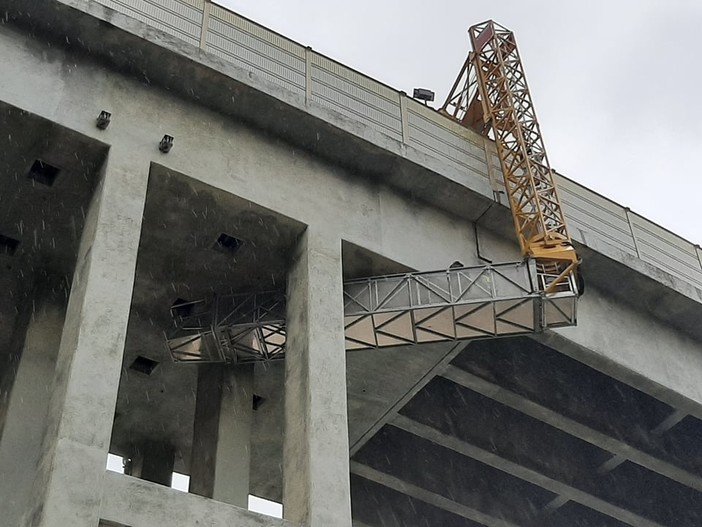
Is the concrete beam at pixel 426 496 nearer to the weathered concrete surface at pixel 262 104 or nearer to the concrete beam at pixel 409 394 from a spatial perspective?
the concrete beam at pixel 409 394

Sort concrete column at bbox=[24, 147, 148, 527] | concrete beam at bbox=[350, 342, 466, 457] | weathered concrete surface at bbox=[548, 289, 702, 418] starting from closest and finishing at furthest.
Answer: concrete column at bbox=[24, 147, 148, 527]
concrete beam at bbox=[350, 342, 466, 457]
weathered concrete surface at bbox=[548, 289, 702, 418]

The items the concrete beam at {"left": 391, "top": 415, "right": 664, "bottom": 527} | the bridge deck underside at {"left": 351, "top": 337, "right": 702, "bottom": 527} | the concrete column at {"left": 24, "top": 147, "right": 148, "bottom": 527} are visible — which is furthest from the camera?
the concrete beam at {"left": 391, "top": 415, "right": 664, "bottom": 527}

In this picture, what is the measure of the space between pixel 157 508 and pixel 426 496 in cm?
1364

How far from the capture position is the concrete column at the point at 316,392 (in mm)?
15000

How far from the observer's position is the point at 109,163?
16125 mm

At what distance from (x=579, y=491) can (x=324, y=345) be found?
12.5 m

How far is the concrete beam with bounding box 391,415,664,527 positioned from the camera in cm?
2381

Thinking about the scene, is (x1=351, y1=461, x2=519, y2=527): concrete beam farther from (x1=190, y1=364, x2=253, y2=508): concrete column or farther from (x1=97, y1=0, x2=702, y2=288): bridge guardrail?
(x1=97, y1=0, x2=702, y2=288): bridge guardrail

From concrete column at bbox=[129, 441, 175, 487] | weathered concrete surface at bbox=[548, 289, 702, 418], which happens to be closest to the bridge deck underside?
weathered concrete surface at bbox=[548, 289, 702, 418]

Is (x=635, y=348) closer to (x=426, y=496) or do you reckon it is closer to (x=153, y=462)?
(x=426, y=496)

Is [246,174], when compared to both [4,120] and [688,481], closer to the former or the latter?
[4,120]

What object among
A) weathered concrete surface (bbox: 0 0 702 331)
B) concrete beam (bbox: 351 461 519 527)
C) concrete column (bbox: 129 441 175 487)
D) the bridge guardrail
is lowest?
concrete column (bbox: 129 441 175 487)

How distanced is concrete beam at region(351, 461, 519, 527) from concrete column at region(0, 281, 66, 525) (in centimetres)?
926

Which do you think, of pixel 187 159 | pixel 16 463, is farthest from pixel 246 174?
pixel 16 463
